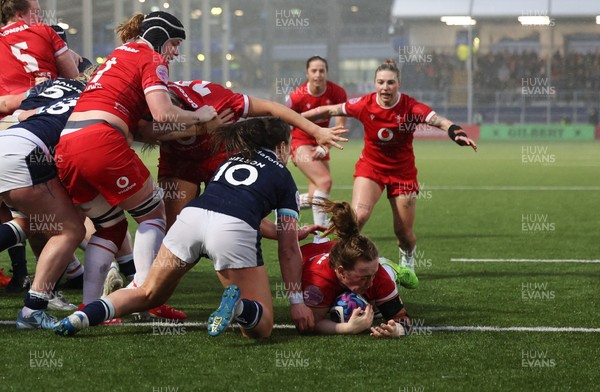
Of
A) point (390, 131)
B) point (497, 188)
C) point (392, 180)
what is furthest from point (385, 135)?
point (497, 188)

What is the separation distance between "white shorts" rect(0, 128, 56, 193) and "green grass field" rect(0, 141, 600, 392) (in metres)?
0.89

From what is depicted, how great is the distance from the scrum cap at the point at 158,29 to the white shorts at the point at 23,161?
932mm

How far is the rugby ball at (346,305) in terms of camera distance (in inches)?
221

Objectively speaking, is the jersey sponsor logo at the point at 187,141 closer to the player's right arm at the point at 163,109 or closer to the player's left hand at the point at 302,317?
the player's right arm at the point at 163,109

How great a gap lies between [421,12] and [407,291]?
140 ft

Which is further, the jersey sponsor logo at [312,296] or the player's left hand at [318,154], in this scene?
the player's left hand at [318,154]

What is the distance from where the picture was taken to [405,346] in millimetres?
5242

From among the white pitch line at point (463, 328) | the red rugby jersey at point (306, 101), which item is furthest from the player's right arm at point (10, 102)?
the red rugby jersey at point (306, 101)

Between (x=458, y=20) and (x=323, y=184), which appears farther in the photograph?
(x=458, y=20)

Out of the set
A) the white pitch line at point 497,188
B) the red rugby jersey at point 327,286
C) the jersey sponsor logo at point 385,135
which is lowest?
the white pitch line at point 497,188

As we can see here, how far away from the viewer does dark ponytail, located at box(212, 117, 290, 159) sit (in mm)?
5453

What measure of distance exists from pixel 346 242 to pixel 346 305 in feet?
1.26

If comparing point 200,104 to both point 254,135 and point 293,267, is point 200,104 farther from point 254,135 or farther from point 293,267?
point 293,267

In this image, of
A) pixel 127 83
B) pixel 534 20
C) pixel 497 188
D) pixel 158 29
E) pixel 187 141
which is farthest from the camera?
pixel 534 20
